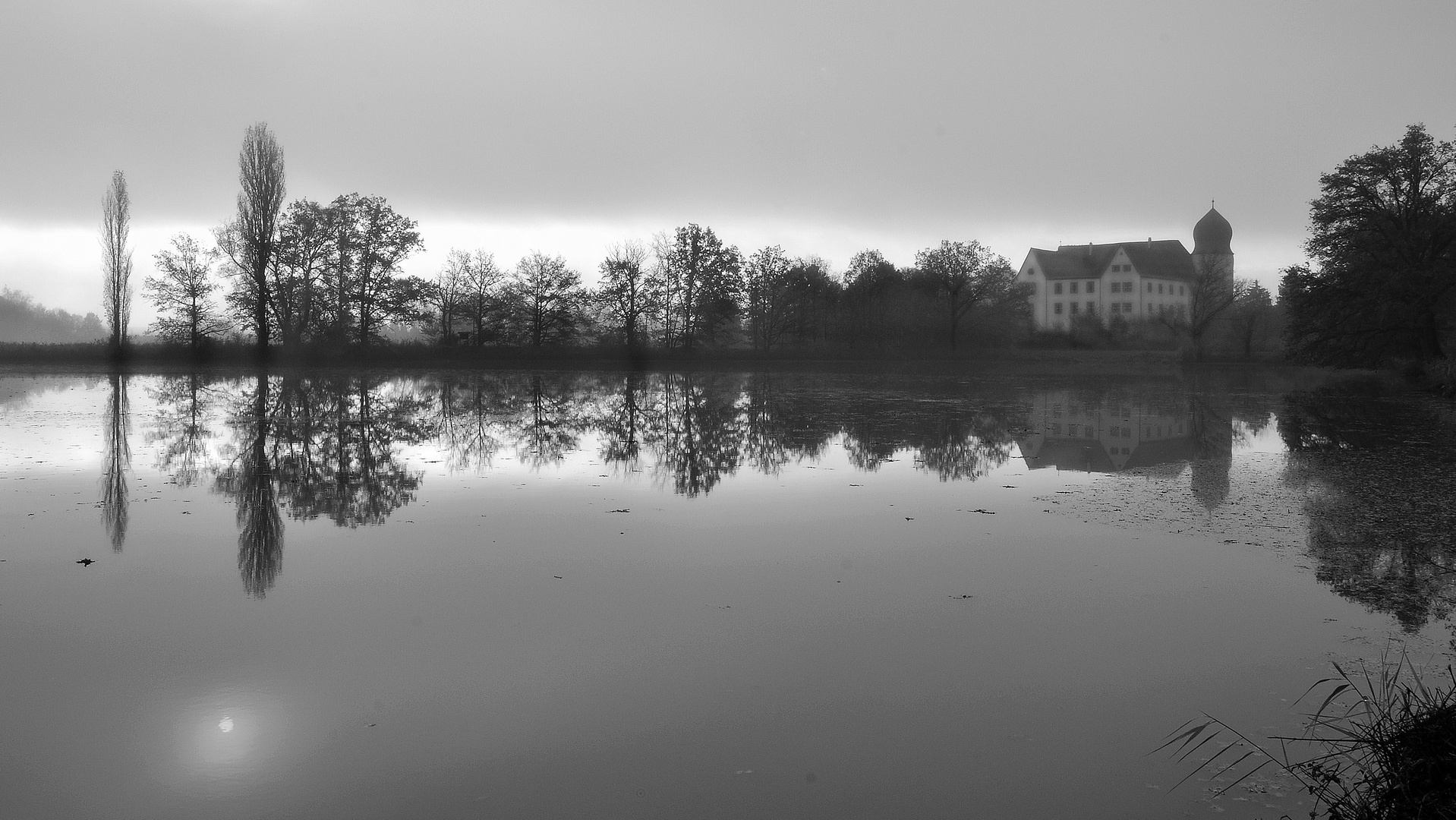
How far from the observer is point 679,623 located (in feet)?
19.0

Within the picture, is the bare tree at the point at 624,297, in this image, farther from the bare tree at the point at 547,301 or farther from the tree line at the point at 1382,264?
the tree line at the point at 1382,264

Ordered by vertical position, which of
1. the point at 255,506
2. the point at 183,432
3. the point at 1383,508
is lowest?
the point at 255,506

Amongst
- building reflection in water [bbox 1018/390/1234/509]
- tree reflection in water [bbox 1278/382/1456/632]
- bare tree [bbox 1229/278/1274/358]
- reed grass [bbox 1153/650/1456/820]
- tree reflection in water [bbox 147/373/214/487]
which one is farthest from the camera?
bare tree [bbox 1229/278/1274/358]

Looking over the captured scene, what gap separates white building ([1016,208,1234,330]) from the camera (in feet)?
306

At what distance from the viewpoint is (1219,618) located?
Answer: 587cm

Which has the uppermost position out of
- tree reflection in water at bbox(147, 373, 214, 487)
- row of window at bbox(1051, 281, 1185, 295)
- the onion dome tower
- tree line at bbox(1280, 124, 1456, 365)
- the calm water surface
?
the onion dome tower

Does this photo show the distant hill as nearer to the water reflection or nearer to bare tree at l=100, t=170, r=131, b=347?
bare tree at l=100, t=170, r=131, b=347

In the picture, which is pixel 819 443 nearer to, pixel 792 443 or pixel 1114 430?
pixel 792 443

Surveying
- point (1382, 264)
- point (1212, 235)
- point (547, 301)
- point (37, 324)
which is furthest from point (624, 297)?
point (37, 324)

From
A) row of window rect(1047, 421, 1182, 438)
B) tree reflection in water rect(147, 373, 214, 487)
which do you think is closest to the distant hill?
tree reflection in water rect(147, 373, 214, 487)

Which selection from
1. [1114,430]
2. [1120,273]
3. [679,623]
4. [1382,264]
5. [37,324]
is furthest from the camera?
[37,324]

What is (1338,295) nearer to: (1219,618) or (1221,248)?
(1219,618)

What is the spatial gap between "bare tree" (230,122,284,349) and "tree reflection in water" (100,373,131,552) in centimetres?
2791

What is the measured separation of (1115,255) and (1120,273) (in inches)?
70.8
